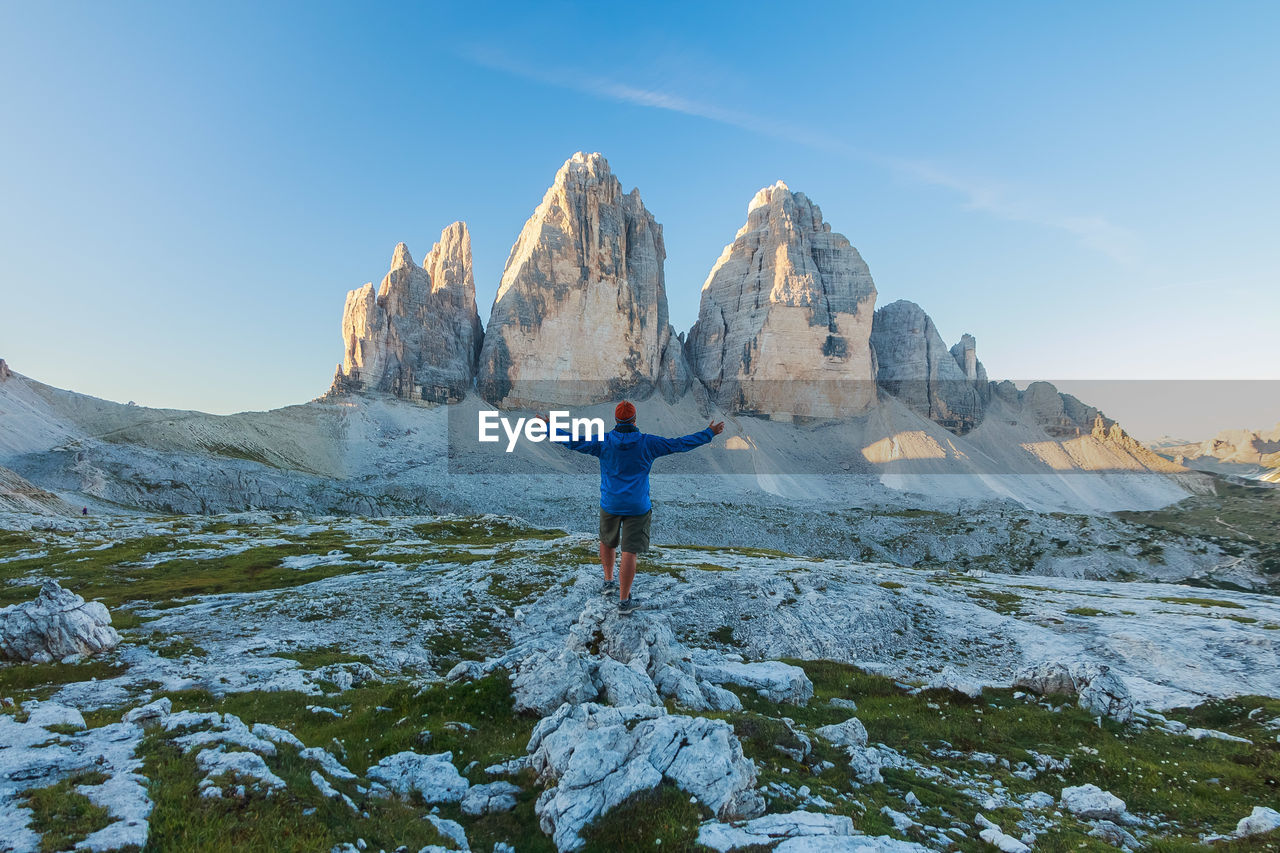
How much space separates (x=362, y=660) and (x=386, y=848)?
15.8 metres

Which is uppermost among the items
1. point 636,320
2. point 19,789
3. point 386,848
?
point 636,320

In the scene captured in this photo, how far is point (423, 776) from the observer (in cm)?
970

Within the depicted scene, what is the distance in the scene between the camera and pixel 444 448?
152 meters

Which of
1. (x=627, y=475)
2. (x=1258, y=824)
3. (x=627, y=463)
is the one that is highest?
(x=627, y=463)

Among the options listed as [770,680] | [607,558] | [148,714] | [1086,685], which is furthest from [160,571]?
[1086,685]

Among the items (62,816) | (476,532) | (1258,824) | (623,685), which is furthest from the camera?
(476,532)

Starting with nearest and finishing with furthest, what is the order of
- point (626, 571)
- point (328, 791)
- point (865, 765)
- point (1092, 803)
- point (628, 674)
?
point (328, 791), point (1092, 803), point (865, 765), point (628, 674), point (626, 571)

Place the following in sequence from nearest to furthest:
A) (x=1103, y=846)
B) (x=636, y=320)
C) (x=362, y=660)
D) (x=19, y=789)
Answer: (x=19, y=789), (x=1103, y=846), (x=362, y=660), (x=636, y=320)

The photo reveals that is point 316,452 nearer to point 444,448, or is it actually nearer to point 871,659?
point 444,448

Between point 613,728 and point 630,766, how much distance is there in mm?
724

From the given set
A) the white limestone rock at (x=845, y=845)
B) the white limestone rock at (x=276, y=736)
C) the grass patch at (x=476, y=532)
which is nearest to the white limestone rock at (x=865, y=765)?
the white limestone rock at (x=845, y=845)

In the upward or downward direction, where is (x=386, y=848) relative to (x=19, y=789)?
downward

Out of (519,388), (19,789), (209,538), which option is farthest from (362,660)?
(519,388)

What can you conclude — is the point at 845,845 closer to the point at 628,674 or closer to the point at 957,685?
the point at 628,674
